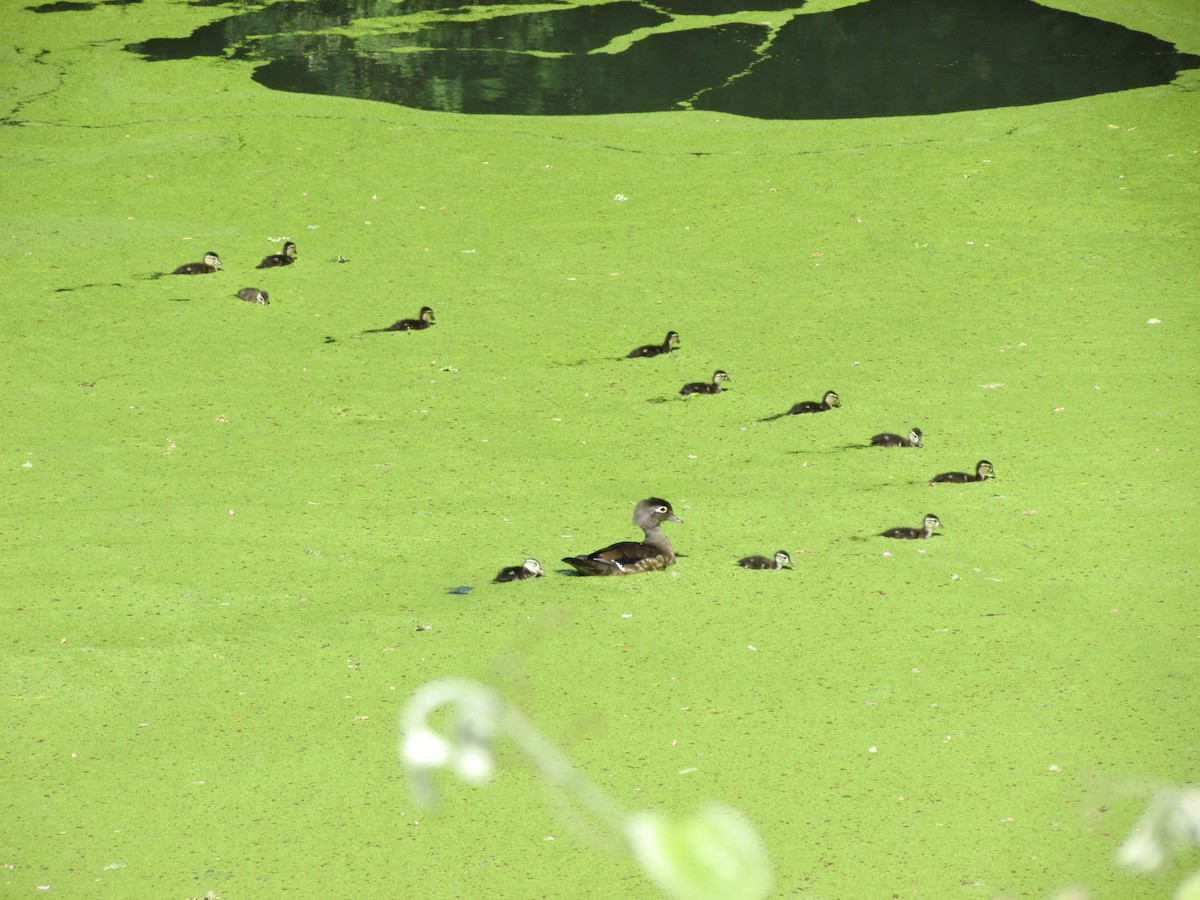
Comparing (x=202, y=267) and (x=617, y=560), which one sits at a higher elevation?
(x=202, y=267)

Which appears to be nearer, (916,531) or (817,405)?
(916,531)

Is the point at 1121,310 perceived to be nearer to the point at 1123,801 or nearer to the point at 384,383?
the point at 384,383

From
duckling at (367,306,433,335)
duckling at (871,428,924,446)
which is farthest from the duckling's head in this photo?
duckling at (367,306,433,335)

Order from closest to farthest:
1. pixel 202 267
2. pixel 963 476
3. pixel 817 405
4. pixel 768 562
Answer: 1. pixel 768 562
2. pixel 963 476
3. pixel 817 405
4. pixel 202 267

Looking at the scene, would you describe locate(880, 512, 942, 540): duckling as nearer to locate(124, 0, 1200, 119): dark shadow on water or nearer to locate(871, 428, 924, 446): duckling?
locate(871, 428, 924, 446): duckling

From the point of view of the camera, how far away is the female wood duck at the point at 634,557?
5.31 metres

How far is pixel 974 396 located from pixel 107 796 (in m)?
4.42

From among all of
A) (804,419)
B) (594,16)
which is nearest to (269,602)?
(804,419)

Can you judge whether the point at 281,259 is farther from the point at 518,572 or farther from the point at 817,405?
the point at 518,572

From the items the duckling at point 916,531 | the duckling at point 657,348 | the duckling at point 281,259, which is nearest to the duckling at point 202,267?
the duckling at point 281,259

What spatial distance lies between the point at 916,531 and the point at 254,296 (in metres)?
3.97

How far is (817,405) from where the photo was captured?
6871 millimetres

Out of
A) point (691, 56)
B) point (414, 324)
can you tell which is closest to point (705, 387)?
point (414, 324)

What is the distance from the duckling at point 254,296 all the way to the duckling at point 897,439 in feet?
11.1
